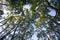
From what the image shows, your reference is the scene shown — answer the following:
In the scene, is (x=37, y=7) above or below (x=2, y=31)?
above

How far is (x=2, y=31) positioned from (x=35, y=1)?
0.39 metres

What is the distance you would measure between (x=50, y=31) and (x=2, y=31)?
1.35 feet

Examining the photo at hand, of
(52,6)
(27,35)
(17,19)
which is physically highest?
(52,6)

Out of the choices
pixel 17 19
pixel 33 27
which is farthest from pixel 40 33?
pixel 17 19

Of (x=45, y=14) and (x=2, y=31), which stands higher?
(x=45, y=14)

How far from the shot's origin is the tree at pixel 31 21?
1.43 meters

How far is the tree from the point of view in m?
1.43

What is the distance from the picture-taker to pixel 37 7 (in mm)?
1494

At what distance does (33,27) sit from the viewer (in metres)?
1.44

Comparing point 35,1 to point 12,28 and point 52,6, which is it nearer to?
point 52,6

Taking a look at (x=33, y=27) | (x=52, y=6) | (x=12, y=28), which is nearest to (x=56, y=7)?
(x=52, y=6)

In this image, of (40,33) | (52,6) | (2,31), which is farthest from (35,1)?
(2,31)

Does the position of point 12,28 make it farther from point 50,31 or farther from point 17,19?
point 50,31

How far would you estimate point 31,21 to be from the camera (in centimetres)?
145
